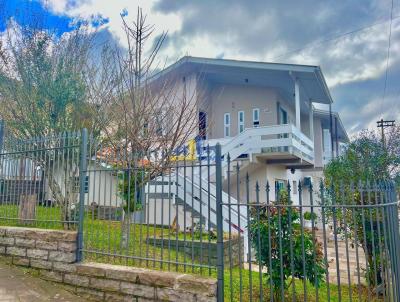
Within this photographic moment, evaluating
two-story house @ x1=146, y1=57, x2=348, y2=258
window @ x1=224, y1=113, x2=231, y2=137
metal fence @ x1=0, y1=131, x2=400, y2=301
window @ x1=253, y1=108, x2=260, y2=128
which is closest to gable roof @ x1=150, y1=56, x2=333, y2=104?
two-story house @ x1=146, y1=57, x2=348, y2=258

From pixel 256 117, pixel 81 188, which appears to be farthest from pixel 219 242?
pixel 256 117

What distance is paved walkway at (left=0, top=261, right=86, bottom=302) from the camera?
15.4ft

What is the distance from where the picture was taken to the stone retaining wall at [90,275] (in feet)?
13.2

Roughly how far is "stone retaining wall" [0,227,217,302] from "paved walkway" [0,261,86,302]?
0.13m

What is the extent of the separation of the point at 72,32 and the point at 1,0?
104 inches

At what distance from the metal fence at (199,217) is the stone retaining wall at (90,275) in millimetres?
197

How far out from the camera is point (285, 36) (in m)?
15.2

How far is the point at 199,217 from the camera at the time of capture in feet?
15.4

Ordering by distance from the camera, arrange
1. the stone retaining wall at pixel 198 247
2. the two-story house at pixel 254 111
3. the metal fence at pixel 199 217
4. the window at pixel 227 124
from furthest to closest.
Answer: the window at pixel 227 124 → the two-story house at pixel 254 111 → the stone retaining wall at pixel 198 247 → the metal fence at pixel 199 217

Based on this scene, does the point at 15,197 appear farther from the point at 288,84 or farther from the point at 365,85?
the point at 365,85

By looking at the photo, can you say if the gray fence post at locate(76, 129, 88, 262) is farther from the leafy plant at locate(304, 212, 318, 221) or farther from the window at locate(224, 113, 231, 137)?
the window at locate(224, 113, 231, 137)

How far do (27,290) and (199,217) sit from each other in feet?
9.31

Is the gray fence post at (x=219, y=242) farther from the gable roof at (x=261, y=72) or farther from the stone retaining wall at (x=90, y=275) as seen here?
the gable roof at (x=261, y=72)

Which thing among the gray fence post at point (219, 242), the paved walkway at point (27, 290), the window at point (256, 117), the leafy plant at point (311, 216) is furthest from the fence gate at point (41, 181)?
the window at point (256, 117)
